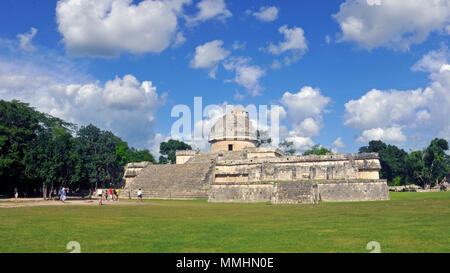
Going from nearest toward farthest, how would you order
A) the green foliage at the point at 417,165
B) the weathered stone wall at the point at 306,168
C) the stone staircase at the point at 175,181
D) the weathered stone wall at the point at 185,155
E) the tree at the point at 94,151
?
1. the weathered stone wall at the point at 306,168
2. the stone staircase at the point at 175,181
3. the tree at the point at 94,151
4. the weathered stone wall at the point at 185,155
5. the green foliage at the point at 417,165

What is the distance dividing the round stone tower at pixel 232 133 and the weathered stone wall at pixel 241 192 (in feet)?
51.3

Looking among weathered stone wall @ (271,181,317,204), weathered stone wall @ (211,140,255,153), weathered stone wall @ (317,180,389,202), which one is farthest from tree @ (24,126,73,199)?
weathered stone wall @ (317,180,389,202)

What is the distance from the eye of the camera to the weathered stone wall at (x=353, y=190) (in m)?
27.2

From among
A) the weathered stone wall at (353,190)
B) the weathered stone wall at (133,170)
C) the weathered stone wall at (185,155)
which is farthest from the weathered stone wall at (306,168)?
the weathered stone wall at (133,170)

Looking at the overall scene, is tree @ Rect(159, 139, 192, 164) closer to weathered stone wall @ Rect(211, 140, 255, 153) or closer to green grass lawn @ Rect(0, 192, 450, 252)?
weathered stone wall @ Rect(211, 140, 255, 153)

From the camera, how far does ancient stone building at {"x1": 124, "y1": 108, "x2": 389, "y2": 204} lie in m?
27.4

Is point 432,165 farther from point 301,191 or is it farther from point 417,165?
point 301,191

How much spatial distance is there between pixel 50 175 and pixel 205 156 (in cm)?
1780

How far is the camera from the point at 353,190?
90.6ft

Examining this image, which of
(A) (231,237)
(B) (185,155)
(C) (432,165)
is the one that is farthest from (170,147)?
(A) (231,237)

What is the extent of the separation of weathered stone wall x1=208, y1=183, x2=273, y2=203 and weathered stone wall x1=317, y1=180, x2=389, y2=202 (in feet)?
13.8

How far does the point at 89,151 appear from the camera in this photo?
3988 cm

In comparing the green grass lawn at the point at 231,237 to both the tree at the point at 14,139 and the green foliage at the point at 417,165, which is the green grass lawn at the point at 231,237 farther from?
the green foliage at the point at 417,165

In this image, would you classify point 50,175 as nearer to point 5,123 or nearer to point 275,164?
point 5,123
